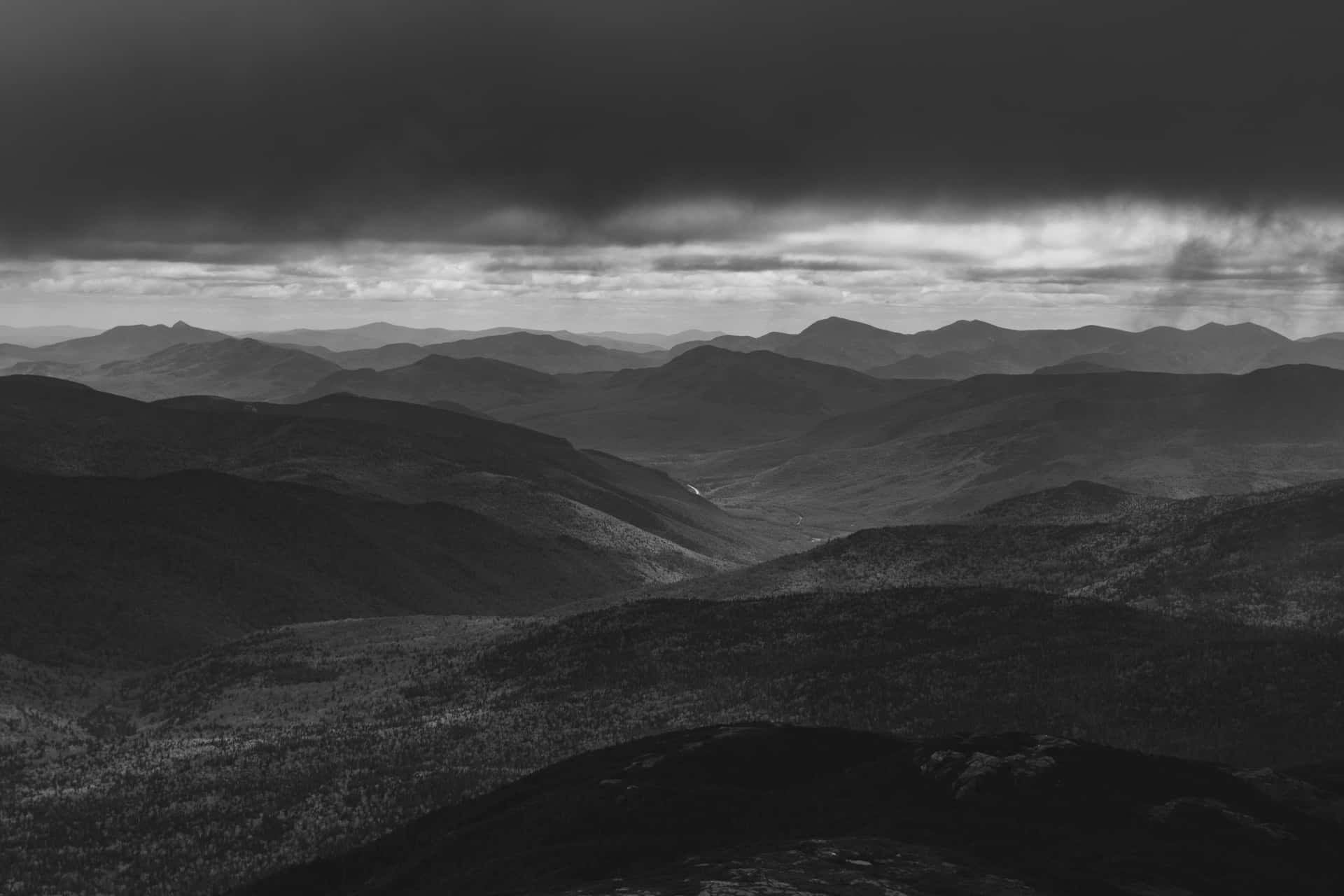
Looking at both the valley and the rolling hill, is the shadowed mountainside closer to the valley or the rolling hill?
the valley

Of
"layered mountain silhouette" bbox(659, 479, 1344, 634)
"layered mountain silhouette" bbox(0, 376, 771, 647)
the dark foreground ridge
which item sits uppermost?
the dark foreground ridge

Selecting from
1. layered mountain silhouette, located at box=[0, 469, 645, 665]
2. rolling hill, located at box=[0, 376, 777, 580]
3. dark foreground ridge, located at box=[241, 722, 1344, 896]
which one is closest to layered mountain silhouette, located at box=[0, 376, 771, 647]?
rolling hill, located at box=[0, 376, 777, 580]

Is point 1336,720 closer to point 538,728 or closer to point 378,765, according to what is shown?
point 538,728

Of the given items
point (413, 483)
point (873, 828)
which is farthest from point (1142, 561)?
point (413, 483)

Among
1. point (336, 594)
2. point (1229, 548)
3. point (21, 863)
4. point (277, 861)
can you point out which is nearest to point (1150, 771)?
point (277, 861)

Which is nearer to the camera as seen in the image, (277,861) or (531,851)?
(531,851)

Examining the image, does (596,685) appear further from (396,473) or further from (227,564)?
(396,473)

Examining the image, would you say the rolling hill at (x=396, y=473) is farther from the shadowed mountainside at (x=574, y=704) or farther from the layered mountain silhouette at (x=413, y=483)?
the shadowed mountainside at (x=574, y=704)

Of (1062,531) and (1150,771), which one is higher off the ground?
(1150,771)

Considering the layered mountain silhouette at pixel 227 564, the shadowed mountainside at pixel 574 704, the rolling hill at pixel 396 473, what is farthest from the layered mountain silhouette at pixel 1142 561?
the rolling hill at pixel 396 473
